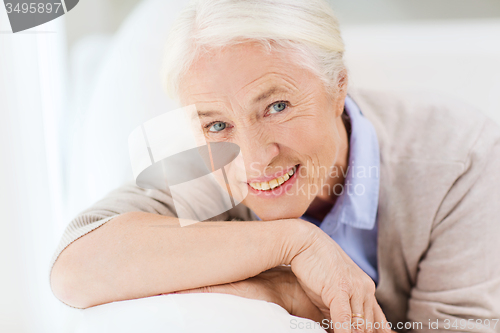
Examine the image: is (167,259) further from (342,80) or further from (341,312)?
(342,80)

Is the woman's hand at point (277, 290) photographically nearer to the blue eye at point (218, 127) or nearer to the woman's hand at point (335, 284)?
the woman's hand at point (335, 284)

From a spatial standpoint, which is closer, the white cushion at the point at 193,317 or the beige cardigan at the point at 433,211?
the white cushion at the point at 193,317

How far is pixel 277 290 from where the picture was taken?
0.70 metres

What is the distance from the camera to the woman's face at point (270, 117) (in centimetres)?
61

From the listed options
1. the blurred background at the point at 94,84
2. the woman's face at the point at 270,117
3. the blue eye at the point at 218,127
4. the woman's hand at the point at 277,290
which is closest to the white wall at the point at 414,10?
the blurred background at the point at 94,84

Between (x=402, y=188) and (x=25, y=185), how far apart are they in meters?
0.77

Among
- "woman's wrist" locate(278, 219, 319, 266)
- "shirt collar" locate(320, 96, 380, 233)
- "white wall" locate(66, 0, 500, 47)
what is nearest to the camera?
"woman's wrist" locate(278, 219, 319, 266)

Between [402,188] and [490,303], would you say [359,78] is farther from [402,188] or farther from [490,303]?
[490,303]

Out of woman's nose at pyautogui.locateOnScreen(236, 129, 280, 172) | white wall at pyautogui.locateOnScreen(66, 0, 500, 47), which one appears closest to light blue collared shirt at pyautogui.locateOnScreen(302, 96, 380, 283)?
woman's nose at pyautogui.locateOnScreen(236, 129, 280, 172)

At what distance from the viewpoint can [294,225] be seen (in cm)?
68

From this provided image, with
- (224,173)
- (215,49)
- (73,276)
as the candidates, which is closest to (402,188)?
(224,173)

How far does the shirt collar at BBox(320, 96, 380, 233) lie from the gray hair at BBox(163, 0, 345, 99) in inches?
7.6

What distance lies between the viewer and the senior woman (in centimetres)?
62

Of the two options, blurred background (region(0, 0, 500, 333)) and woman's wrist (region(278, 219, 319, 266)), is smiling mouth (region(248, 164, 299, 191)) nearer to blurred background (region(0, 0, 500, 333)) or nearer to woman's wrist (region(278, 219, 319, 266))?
woman's wrist (region(278, 219, 319, 266))
